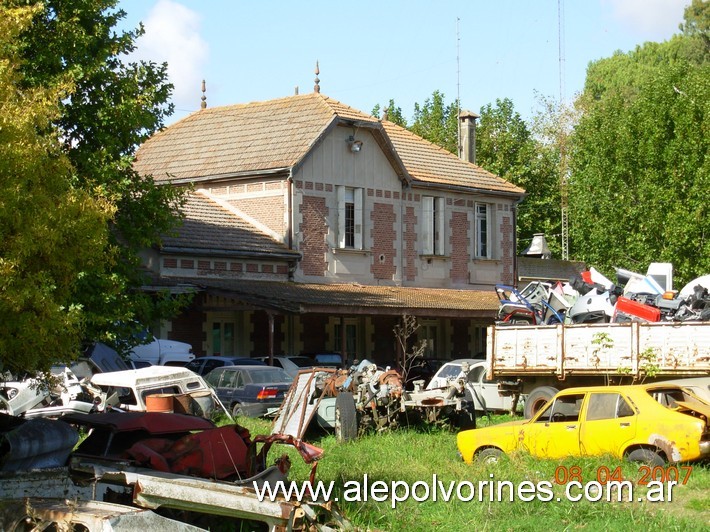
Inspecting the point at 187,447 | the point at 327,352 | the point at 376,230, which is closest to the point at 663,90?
the point at 376,230

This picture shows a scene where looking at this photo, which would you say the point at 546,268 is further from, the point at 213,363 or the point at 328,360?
the point at 213,363

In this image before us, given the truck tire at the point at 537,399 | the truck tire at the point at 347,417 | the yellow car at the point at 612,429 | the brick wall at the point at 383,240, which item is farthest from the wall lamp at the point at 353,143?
the yellow car at the point at 612,429

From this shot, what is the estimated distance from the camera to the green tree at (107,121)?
19.0 meters

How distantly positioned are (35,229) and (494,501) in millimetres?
5728

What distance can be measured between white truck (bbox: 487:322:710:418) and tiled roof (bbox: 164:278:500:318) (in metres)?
7.68

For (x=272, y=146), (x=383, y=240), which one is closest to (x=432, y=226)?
(x=383, y=240)

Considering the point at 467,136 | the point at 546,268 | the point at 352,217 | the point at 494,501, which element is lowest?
the point at 494,501

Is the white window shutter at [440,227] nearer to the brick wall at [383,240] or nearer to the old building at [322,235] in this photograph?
the old building at [322,235]

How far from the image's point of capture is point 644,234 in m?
38.0

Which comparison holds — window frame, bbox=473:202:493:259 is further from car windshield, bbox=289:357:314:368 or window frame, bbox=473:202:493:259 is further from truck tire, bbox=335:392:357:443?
truck tire, bbox=335:392:357:443

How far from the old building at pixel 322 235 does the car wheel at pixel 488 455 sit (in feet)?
41.1

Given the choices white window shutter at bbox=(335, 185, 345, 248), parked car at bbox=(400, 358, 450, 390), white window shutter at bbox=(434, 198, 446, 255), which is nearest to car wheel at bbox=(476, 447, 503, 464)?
parked car at bbox=(400, 358, 450, 390)

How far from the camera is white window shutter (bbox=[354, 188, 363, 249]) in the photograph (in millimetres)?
33812

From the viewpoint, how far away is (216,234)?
30734mm
